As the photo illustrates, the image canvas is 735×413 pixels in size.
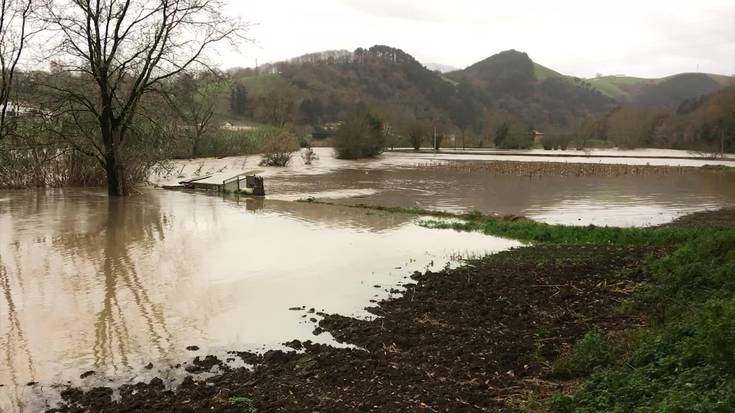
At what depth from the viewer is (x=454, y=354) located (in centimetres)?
634

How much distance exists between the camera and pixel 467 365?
600 cm

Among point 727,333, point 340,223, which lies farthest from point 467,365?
point 340,223

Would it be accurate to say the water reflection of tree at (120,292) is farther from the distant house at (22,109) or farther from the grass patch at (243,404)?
the distant house at (22,109)

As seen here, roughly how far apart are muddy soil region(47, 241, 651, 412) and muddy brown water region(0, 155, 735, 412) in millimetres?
597

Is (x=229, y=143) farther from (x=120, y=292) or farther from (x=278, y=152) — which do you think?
(x=120, y=292)

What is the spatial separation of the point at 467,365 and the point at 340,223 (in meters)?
12.0

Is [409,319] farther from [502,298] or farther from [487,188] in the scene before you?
[487,188]

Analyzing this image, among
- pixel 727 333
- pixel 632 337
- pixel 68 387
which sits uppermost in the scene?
pixel 727 333

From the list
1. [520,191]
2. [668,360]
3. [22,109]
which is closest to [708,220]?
[520,191]

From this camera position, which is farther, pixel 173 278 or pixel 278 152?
pixel 278 152

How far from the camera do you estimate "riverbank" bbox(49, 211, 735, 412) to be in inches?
207

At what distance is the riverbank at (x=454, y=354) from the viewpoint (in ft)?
17.3

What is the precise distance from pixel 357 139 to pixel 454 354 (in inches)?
2243

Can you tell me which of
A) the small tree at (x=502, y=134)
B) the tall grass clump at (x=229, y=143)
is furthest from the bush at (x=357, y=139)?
the small tree at (x=502, y=134)
